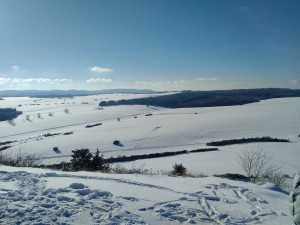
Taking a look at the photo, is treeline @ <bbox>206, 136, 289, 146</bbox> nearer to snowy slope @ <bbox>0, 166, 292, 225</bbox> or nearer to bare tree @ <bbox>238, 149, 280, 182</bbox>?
bare tree @ <bbox>238, 149, 280, 182</bbox>

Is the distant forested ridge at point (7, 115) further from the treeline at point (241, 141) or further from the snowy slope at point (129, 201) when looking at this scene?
the snowy slope at point (129, 201)

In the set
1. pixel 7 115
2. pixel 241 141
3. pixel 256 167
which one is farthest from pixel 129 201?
pixel 7 115

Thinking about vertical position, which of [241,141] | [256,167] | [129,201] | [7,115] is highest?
[129,201]

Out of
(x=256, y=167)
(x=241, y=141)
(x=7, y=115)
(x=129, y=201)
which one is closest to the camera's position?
(x=129, y=201)

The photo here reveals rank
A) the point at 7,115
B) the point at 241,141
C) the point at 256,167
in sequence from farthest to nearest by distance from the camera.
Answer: the point at 7,115 → the point at 241,141 → the point at 256,167

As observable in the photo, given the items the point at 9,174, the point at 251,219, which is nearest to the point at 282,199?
the point at 251,219

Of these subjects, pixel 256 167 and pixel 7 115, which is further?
pixel 7 115

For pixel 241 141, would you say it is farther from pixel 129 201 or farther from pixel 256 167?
pixel 129 201

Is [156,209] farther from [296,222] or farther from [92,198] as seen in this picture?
[296,222]

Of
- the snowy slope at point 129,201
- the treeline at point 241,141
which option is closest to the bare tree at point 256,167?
the snowy slope at point 129,201
